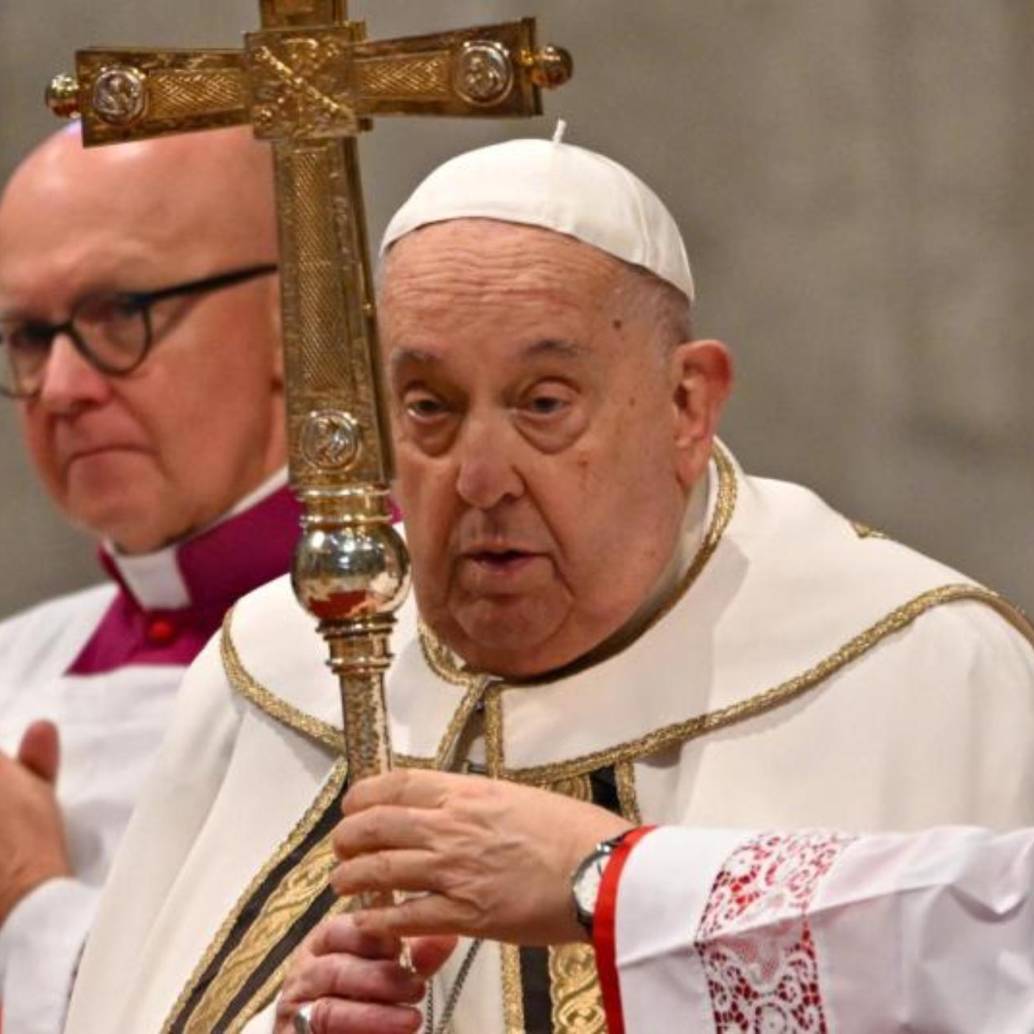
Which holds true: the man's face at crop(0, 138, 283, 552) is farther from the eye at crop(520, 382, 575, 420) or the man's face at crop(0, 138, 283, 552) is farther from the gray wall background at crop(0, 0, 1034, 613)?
the eye at crop(520, 382, 575, 420)

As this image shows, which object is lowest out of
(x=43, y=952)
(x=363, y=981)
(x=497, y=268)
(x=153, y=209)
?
(x=43, y=952)

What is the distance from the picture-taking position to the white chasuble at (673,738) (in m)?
3.70

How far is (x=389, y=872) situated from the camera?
3.30m

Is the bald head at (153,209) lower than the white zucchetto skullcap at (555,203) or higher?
lower

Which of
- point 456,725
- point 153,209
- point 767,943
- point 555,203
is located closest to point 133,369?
point 153,209

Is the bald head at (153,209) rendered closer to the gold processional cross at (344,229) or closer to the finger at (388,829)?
the gold processional cross at (344,229)

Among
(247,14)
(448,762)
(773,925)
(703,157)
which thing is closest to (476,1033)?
(448,762)

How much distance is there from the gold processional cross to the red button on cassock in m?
2.19

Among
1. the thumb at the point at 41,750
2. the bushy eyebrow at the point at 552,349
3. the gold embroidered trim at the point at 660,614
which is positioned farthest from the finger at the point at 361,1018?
the thumb at the point at 41,750

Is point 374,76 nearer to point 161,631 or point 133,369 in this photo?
point 133,369

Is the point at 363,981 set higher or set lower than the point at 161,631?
higher

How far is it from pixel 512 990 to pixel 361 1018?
1.09 feet

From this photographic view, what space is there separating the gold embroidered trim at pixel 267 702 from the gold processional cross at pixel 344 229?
1.74 feet

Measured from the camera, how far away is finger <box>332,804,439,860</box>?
329 cm
